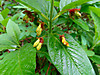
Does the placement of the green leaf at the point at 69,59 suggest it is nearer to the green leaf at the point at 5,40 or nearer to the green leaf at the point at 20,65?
the green leaf at the point at 20,65

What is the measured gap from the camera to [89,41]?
861mm

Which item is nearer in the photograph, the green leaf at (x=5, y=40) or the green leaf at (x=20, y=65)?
the green leaf at (x=20, y=65)

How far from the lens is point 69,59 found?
48 centimetres

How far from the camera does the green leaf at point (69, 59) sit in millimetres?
438

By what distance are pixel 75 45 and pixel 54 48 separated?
136 mm

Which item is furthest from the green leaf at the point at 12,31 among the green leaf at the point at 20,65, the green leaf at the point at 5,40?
the green leaf at the point at 20,65

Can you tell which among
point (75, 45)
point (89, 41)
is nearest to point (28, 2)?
point (75, 45)

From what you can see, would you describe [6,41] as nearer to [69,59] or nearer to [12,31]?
[12,31]

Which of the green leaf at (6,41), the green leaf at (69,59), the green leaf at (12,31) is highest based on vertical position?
the green leaf at (12,31)

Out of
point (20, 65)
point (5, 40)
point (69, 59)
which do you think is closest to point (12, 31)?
point (5, 40)

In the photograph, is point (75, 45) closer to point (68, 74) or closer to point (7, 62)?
point (68, 74)

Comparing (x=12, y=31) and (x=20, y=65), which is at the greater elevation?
(x=12, y=31)

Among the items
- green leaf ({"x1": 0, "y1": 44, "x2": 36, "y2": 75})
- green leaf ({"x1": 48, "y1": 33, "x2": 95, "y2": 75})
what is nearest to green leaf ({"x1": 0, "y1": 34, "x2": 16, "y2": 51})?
green leaf ({"x1": 0, "y1": 44, "x2": 36, "y2": 75})

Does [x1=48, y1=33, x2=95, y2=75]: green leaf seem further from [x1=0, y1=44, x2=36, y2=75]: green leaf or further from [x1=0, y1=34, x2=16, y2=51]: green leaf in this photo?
[x1=0, y1=34, x2=16, y2=51]: green leaf
